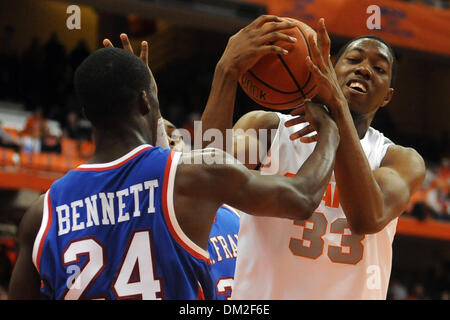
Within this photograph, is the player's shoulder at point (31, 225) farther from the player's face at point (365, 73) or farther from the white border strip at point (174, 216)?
the player's face at point (365, 73)

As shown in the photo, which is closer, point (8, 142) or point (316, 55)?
point (316, 55)

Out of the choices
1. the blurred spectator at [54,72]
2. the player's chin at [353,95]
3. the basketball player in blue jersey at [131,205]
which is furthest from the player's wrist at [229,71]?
the blurred spectator at [54,72]

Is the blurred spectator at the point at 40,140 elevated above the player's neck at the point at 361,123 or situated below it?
below

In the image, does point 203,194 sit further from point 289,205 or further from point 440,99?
point 440,99

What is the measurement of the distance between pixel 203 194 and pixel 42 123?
875 cm

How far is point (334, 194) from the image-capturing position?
329 centimetres

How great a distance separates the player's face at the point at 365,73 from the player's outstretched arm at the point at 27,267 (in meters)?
1.64

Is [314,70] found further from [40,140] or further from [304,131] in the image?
[40,140]

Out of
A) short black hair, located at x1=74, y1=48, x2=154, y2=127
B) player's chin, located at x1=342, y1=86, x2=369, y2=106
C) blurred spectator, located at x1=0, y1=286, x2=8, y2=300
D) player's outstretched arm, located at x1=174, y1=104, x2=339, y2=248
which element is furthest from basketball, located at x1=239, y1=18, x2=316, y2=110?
blurred spectator, located at x1=0, y1=286, x2=8, y2=300

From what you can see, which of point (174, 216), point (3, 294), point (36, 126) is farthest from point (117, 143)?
point (36, 126)

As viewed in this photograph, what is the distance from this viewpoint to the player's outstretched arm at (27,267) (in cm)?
258

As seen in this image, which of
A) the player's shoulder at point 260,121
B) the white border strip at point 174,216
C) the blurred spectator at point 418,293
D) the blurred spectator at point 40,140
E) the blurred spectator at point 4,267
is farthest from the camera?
the blurred spectator at point 418,293

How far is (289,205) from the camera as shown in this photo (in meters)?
2.51

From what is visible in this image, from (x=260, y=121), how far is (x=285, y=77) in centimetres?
37
